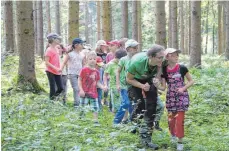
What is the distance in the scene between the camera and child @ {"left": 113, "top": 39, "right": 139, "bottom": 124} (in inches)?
297

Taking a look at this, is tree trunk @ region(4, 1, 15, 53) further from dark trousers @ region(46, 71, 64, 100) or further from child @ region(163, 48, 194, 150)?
child @ region(163, 48, 194, 150)

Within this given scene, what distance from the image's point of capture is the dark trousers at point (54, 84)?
9.39 meters

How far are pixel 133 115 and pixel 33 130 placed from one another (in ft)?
5.60

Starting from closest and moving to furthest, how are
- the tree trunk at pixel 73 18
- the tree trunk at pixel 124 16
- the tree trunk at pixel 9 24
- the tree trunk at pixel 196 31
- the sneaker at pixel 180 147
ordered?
the sneaker at pixel 180 147, the tree trunk at pixel 73 18, the tree trunk at pixel 196 31, the tree trunk at pixel 9 24, the tree trunk at pixel 124 16

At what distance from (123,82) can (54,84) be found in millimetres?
2078

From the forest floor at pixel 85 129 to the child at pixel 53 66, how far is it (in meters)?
0.72

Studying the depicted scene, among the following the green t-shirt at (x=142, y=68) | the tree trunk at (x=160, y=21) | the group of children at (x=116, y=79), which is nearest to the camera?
the green t-shirt at (x=142, y=68)

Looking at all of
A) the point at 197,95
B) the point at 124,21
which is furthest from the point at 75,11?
the point at 124,21

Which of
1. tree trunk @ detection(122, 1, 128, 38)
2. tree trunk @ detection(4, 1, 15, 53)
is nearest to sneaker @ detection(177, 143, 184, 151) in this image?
tree trunk @ detection(4, 1, 15, 53)

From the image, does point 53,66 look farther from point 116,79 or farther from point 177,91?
point 177,91

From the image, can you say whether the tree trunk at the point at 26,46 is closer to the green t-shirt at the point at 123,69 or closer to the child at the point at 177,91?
the green t-shirt at the point at 123,69

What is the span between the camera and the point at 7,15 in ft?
50.3

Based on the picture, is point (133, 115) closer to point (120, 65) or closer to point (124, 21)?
point (120, 65)

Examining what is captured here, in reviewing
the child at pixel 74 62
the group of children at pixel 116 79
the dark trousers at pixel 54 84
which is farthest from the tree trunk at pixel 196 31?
the dark trousers at pixel 54 84
